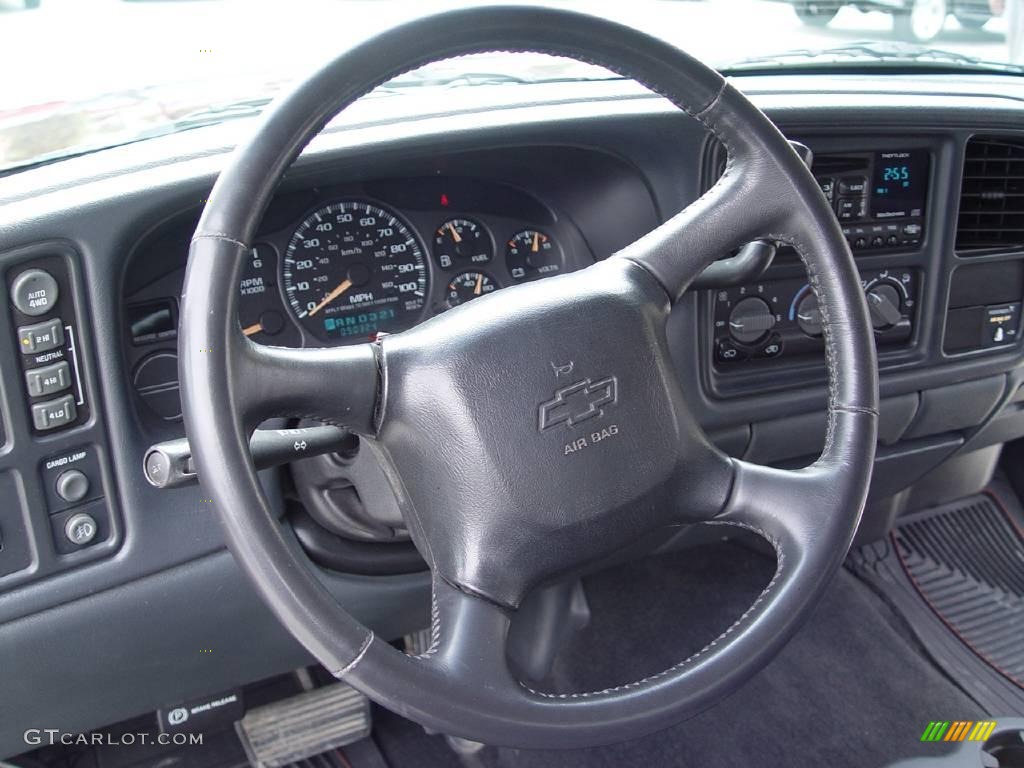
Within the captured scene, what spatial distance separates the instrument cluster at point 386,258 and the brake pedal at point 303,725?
2.41 ft

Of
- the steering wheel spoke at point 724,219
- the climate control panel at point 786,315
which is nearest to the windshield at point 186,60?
the steering wheel spoke at point 724,219

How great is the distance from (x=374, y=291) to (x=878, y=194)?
90cm

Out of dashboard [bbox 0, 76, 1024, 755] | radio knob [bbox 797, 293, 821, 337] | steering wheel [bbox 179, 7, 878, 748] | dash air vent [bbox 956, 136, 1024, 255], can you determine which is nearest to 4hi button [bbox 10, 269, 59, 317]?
dashboard [bbox 0, 76, 1024, 755]

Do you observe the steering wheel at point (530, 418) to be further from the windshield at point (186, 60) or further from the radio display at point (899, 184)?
A: the radio display at point (899, 184)

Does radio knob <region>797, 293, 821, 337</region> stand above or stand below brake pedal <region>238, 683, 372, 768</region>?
above

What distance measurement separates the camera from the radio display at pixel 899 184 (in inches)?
67.2

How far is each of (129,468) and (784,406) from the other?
3.48 ft

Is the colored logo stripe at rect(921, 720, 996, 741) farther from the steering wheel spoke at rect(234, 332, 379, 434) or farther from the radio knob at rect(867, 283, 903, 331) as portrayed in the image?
the steering wheel spoke at rect(234, 332, 379, 434)

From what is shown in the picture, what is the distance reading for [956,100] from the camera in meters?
1.75

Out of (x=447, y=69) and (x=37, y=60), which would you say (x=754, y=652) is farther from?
(x=37, y=60)

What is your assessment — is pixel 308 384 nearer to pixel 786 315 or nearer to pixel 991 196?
pixel 786 315

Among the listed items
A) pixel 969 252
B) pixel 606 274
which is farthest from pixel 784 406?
pixel 606 274

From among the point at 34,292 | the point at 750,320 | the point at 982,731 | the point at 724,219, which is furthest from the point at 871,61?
the point at 34,292

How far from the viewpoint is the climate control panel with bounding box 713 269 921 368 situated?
1631 mm
